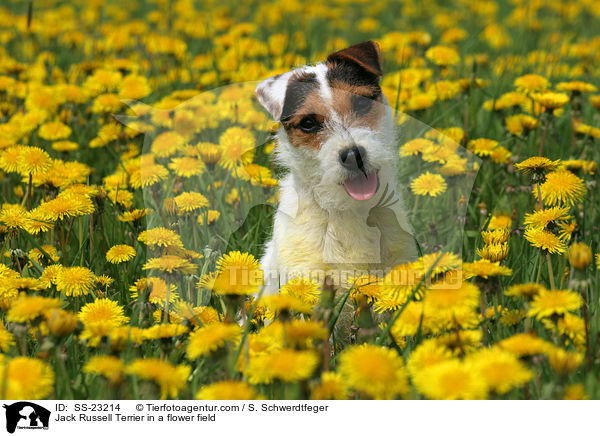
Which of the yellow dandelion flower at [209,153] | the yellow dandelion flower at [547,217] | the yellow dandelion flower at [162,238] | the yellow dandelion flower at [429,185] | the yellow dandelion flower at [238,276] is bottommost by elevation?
the yellow dandelion flower at [238,276]

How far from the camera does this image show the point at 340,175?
277cm

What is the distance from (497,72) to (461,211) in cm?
284

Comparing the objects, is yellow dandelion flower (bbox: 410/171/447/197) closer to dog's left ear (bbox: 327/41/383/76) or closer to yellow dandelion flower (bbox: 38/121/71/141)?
dog's left ear (bbox: 327/41/383/76)

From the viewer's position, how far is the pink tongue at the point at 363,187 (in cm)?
281

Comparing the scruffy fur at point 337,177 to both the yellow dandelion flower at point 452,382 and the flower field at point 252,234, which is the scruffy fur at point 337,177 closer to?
the flower field at point 252,234

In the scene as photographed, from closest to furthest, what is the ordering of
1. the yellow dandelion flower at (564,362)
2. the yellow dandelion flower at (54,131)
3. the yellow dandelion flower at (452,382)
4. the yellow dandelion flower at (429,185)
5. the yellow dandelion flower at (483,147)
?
the yellow dandelion flower at (452,382) < the yellow dandelion flower at (564,362) < the yellow dandelion flower at (429,185) < the yellow dandelion flower at (483,147) < the yellow dandelion flower at (54,131)

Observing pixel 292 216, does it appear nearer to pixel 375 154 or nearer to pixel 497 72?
pixel 375 154

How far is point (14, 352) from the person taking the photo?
2.45 meters

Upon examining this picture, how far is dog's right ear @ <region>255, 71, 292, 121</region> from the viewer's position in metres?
3.06

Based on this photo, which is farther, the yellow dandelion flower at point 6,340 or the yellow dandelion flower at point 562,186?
the yellow dandelion flower at point 562,186

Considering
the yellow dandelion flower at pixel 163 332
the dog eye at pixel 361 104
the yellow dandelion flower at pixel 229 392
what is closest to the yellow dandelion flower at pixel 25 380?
the yellow dandelion flower at pixel 163 332

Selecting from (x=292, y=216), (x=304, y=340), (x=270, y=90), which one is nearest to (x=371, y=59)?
(x=270, y=90)
